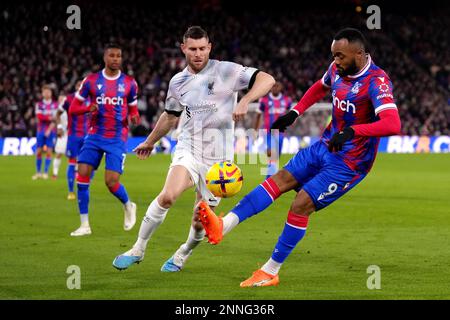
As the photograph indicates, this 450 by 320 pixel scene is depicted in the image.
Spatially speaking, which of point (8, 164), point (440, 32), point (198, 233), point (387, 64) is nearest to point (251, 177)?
point (8, 164)

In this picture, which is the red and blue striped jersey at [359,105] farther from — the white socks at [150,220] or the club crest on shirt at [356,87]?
the white socks at [150,220]

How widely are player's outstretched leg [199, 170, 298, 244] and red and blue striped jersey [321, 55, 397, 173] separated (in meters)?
0.53

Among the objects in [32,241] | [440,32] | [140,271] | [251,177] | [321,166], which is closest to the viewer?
[321,166]

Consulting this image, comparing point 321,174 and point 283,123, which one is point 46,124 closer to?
point 283,123

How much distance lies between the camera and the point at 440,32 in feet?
152

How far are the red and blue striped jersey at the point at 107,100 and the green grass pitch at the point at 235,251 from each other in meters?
1.32

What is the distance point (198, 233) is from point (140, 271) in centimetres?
65

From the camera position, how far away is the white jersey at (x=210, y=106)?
8.45 metres

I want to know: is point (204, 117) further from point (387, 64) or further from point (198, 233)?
point (387, 64)

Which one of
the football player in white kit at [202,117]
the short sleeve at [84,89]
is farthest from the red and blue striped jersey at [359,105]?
the short sleeve at [84,89]

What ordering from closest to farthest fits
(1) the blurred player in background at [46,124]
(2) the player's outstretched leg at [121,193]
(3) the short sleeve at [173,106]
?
(3) the short sleeve at [173,106] < (2) the player's outstretched leg at [121,193] < (1) the blurred player in background at [46,124]

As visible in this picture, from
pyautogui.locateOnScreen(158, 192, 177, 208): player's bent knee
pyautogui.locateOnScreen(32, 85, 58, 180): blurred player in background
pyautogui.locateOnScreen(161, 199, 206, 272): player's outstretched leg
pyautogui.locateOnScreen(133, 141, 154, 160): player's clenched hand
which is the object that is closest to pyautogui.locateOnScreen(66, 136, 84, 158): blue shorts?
pyautogui.locateOnScreen(32, 85, 58, 180): blurred player in background

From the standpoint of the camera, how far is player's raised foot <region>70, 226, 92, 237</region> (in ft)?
37.2

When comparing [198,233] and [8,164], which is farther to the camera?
[8,164]
